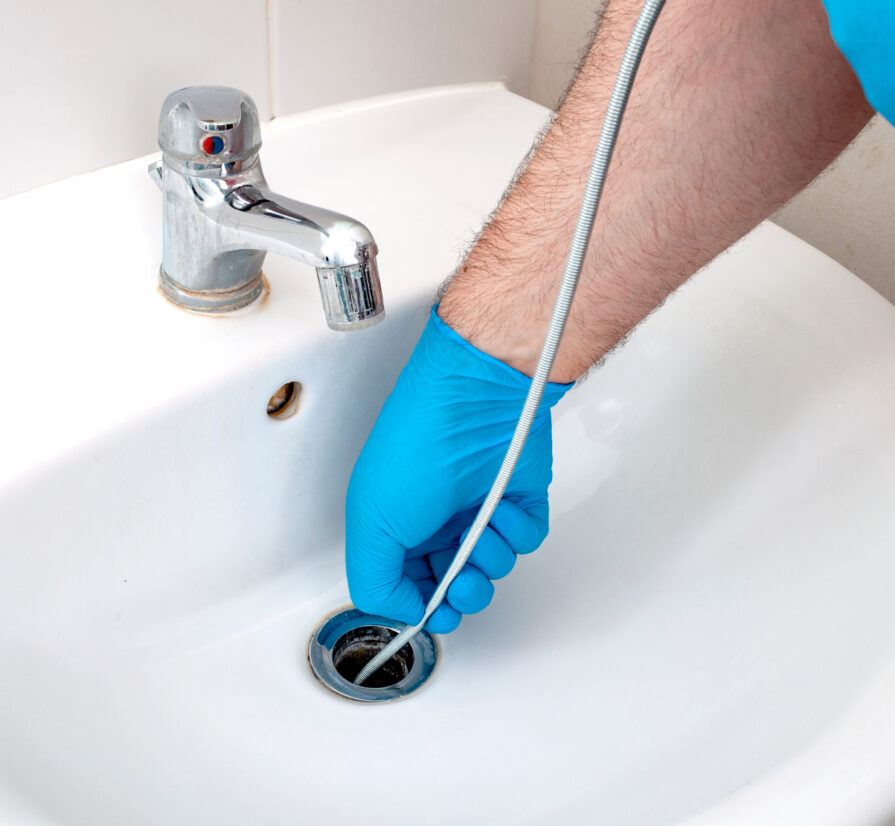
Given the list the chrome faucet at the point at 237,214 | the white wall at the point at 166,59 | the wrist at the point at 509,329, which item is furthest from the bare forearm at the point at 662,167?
the white wall at the point at 166,59

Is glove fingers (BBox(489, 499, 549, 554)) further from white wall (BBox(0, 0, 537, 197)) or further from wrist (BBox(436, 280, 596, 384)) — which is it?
white wall (BBox(0, 0, 537, 197))

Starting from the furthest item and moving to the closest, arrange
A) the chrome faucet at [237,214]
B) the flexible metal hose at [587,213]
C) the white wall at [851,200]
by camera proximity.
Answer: the white wall at [851,200]
the chrome faucet at [237,214]
the flexible metal hose at [587,213]

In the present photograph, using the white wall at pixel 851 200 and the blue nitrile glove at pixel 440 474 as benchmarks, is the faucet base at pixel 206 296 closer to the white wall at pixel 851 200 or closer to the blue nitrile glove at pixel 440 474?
the blue nitrile glove at pixel 440 474

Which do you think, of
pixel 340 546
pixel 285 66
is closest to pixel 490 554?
pixel 340 546

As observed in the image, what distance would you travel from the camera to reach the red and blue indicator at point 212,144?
43 cm

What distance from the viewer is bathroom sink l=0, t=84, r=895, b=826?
44 cm

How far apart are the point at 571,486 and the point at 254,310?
254 mm

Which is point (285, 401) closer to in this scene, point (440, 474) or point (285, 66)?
point (440, 474)

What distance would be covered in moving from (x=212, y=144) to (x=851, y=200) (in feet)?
1.65

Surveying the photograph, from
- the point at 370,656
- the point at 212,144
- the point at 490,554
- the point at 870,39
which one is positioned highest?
the point at 870,39

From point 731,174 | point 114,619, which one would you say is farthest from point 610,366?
point 114,619

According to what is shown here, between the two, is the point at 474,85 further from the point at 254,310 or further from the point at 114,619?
the point at 114,619

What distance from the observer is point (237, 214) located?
17.8 inches

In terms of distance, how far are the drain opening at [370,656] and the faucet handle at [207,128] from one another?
1.02 ft
